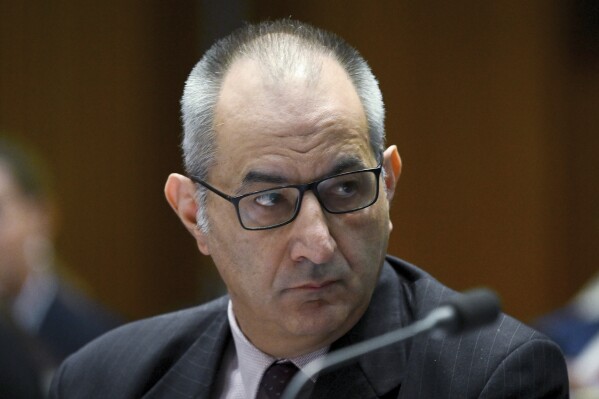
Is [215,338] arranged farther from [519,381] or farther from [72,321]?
[72,321]

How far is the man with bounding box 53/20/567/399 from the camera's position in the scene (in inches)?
74.7

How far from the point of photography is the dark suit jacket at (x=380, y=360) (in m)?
1.86

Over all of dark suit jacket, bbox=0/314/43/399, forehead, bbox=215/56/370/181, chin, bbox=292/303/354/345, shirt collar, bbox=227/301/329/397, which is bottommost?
dark suit jacket, bbox=0/314/43/399

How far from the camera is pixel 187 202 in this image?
7.14 feet

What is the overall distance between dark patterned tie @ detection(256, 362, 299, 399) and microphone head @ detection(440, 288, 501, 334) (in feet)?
2.00

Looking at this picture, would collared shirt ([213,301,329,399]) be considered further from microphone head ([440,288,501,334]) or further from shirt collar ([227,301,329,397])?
microphone head ([440,288,501,334])

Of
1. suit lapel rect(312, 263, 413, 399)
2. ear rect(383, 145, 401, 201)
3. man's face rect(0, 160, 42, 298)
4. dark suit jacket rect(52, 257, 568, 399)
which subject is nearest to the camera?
dark suit jacket rect(52, 257, 568, 399)

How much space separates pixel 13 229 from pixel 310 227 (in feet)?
8.86

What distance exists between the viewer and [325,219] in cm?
191

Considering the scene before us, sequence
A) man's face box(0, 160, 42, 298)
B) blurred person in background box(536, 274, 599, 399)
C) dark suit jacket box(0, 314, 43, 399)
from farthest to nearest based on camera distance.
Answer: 1. man's face box(0, 160, 42, 298)
2. blurred person in background box(536, 274, 599, 399)
3. dark suit jacket box(0, 314, 43, 399)

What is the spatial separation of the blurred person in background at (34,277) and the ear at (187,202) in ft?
7.08

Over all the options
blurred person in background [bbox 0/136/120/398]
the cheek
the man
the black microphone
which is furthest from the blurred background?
the black microphone

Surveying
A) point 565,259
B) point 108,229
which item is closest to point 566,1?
point 565,259

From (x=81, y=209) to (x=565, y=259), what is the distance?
2414mm
